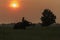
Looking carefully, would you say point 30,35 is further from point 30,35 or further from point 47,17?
point 47,17

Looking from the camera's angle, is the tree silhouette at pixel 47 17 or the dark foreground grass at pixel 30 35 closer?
the dark foreground grass at pixel 30 35

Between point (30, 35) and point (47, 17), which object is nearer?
point (30, 35)

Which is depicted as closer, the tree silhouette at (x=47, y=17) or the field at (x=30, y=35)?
the field at (x=30, y=35)

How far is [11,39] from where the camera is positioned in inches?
903

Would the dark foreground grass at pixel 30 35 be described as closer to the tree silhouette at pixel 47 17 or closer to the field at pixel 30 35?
the field at pixel 30 35

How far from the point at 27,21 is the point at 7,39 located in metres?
25.8

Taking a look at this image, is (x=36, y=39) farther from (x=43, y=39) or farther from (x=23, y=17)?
(x=23, y=17)

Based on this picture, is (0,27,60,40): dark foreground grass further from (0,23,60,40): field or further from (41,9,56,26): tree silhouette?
(41,9,56,26): tree silhouette

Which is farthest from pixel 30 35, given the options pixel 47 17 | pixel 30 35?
pixel 47 17

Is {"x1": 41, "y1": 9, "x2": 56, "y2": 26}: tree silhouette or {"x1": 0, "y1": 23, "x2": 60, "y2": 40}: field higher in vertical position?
{"x1": 41, "y1": 9, "x2": 56, "y2": 26}: tree silhouette

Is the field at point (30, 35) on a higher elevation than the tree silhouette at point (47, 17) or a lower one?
lower

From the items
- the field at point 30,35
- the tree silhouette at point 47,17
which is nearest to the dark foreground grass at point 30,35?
the field at point 30,35

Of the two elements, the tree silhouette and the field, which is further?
the tree silhouette

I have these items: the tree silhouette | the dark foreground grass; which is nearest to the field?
the dark foreground grass
